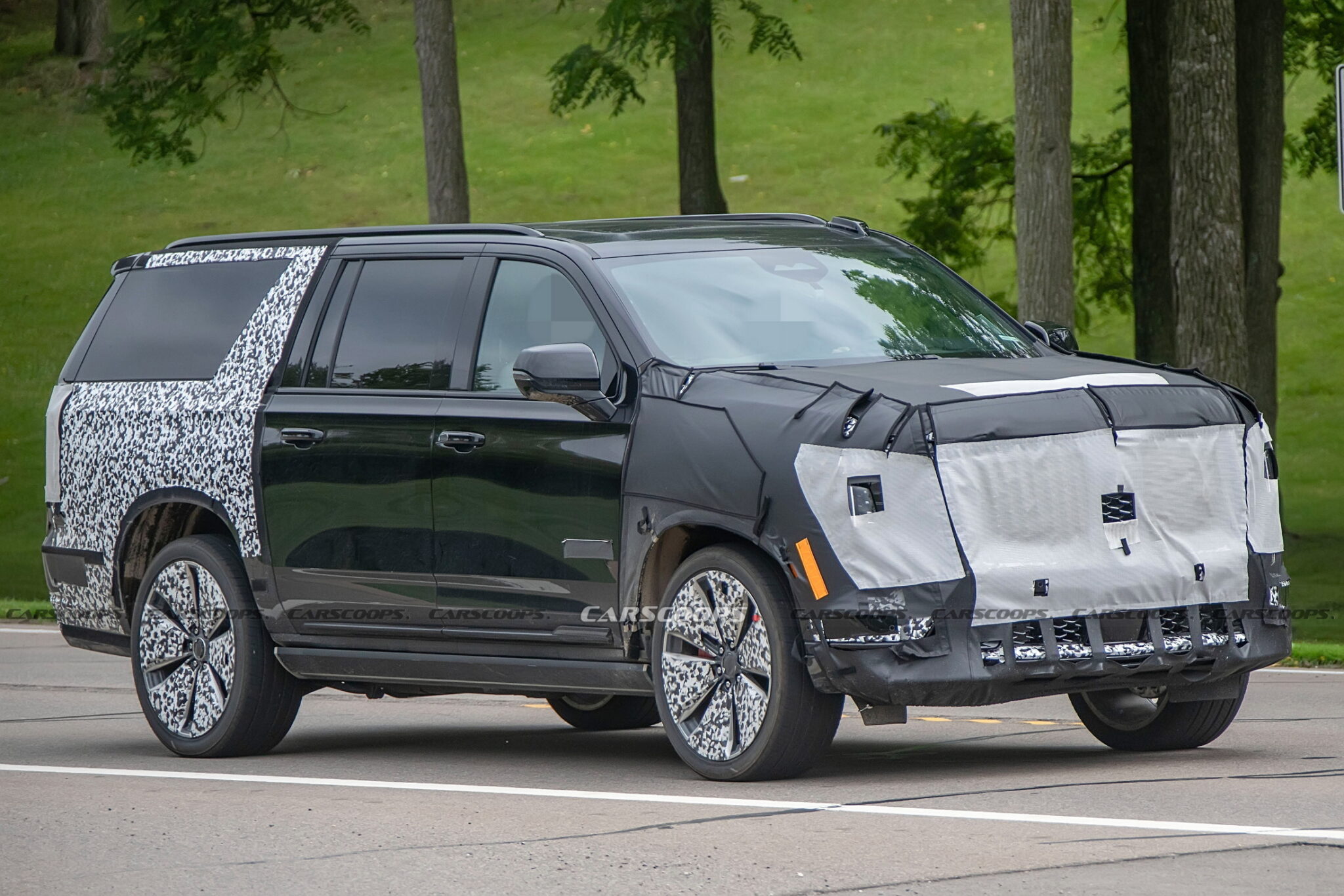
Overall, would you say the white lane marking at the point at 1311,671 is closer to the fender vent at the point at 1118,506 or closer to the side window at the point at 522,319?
the fender vent at the point at 1118,506

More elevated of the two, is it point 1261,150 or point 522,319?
point 1261,150

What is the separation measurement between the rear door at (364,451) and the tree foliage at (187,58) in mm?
14946

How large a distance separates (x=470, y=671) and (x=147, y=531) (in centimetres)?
212

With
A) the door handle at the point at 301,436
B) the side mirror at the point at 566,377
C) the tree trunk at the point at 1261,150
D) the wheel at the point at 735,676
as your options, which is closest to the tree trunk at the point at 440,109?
the tree trunk at the point at 1261,150

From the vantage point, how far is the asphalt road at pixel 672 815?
6.31 meters

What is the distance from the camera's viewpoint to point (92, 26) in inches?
2237

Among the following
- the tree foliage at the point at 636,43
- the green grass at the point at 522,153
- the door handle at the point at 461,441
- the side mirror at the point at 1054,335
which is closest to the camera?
the door handle at the point at 461,441

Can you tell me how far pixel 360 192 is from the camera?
54.9m

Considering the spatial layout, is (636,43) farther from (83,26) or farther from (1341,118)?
(83,26)

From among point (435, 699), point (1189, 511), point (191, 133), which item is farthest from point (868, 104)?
point (1189, 511)

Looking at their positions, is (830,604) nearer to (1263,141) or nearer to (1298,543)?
(1263,141)

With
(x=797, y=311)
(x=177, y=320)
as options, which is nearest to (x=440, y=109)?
(x=177, y=320)

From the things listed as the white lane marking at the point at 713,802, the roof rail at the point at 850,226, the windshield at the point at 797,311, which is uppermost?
the roof rail at the point at 850,226

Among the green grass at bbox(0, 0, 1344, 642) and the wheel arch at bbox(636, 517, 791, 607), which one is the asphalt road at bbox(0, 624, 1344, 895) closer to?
the wheel arch at bbox(636, 517, 791, 607)
